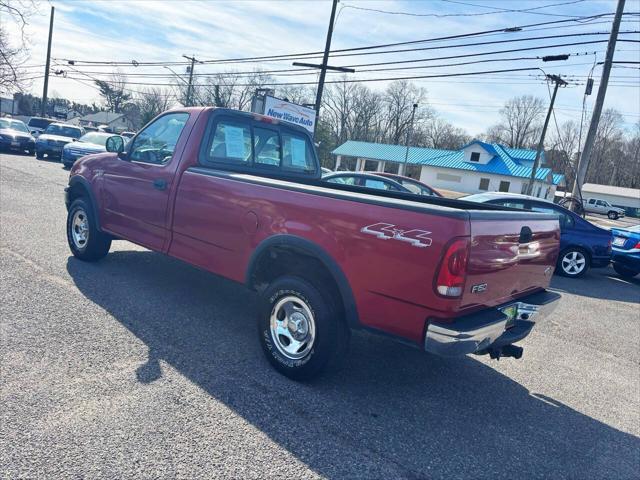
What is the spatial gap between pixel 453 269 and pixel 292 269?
145cm

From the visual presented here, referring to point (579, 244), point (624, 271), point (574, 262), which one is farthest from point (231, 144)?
point (624, 271)

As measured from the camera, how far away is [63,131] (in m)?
24.0

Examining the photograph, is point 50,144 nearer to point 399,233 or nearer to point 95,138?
point 95,138

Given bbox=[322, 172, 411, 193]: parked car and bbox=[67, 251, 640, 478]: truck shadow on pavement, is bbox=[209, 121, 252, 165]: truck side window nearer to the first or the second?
bbox=[67, 251, 640, 478]: truck shadow on pavement

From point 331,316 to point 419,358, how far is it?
156cm

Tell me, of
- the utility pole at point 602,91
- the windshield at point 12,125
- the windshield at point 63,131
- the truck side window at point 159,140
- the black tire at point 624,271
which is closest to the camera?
the truck side window at point 159,140

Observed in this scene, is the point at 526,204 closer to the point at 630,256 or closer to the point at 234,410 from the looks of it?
the point at 630,256

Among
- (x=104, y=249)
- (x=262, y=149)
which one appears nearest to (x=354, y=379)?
(x=262, y=149)

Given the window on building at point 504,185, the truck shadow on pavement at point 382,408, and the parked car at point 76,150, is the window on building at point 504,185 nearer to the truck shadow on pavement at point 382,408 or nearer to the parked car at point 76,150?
the parked car at point 76,150

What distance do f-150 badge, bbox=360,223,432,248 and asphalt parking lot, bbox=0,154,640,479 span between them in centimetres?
130

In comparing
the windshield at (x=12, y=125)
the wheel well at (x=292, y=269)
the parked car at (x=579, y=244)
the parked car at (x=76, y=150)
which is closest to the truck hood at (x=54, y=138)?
the windshield at (x=12, y=125)

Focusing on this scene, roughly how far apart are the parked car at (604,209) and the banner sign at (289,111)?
48465 mm

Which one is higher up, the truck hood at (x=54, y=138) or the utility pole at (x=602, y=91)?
the utility pole at (x=602, y=91)

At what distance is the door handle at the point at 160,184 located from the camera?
4887 mm
